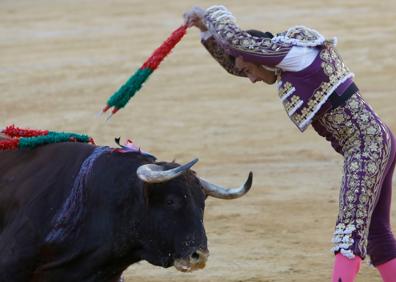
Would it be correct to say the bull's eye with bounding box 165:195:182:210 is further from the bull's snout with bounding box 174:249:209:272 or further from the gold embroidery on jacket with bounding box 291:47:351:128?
the gold embroidery on jacket with bounding box 291:47:351:128

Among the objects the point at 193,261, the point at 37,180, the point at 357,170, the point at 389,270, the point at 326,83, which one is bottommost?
the point at 389,270

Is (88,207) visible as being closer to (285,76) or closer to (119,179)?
(119,179)

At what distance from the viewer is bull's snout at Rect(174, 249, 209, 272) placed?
222 inches

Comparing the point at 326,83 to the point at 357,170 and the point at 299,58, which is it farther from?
the point at 357,170

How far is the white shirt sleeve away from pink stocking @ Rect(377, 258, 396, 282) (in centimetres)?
113

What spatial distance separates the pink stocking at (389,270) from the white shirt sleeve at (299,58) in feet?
3.71

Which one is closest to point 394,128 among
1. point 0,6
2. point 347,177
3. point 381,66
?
point 381,66

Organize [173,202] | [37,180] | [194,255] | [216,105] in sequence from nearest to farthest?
[194,255]
[173,202]
[37,180]
[216,105]

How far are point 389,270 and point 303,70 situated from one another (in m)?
1.16

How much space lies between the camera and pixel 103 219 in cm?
590

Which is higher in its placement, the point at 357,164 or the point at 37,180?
the point at 357,164

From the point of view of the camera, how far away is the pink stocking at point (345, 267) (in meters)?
5.91

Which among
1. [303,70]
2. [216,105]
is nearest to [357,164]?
[303,70]

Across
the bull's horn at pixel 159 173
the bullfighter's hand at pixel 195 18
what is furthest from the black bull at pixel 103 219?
the bullfighter's hand at pixel 195 18
